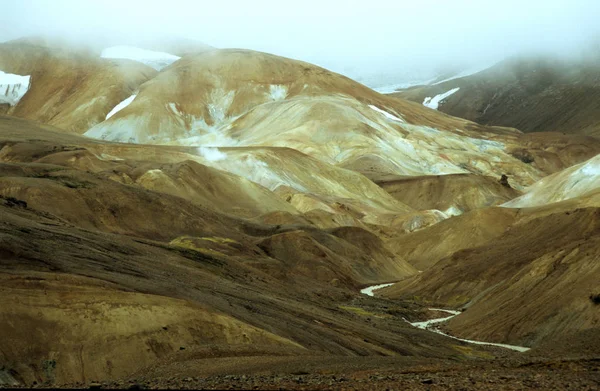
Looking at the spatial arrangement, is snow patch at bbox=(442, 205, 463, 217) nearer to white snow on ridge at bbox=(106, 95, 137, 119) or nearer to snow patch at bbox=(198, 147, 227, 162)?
snow patch at bbox=(198, 147, 227, 162)

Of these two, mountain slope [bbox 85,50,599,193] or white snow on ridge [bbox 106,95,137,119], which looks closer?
mountain slope [bbox 85,50,599,193]

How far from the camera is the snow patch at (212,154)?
13312 centimetres

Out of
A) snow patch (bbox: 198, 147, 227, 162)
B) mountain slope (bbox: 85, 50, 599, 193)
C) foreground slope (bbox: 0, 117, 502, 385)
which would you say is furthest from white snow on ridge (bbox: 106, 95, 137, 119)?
foreground slope (bbox: 0, 117, 502, 385)

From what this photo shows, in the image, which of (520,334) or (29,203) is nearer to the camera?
(520,334)

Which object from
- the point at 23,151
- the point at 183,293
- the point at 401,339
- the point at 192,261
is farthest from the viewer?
the point at 23,151

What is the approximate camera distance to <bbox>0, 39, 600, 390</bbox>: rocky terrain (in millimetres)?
26141

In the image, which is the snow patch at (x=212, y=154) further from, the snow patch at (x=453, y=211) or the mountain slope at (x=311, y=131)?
the snow patch at (x=453, y=211)

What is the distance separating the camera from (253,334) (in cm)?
3131

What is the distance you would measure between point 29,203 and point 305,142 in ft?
343

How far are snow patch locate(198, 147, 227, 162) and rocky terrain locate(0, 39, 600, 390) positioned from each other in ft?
1.72

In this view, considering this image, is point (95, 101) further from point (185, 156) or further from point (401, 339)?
point (401, 339)

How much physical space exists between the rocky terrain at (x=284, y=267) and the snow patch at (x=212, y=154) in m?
0.53

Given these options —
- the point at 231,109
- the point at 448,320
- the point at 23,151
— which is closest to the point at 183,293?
the point at 448,320

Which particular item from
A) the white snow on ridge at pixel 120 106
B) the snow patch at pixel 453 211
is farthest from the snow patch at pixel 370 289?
the white snow on ridge at pixel 120 106
